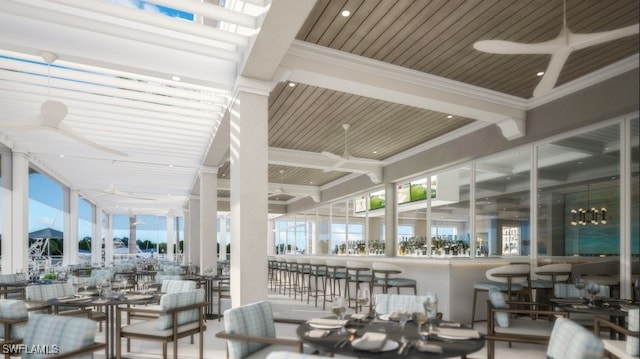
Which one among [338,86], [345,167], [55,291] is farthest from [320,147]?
[55,291]

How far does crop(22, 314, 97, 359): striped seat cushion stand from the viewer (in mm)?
2689

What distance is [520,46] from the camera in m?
3.34

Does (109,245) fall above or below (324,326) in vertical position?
below

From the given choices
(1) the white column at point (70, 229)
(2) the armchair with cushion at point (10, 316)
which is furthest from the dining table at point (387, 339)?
(1) the white column at point (70, 229)

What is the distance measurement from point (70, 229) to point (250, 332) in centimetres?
1395

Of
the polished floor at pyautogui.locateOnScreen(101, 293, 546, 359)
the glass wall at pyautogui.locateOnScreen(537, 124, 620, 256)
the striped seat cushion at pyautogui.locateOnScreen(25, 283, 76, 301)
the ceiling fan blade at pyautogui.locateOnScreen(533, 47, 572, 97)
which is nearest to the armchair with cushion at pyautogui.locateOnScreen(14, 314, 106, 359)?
the polished floor at pyautogui.locateOnScreen(101, 293, 546, 359)

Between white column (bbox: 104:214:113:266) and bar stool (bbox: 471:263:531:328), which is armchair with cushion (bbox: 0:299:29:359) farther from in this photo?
white column (bbox: 104:214:113:266)

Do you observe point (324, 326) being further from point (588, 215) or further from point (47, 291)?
point (588, 215)

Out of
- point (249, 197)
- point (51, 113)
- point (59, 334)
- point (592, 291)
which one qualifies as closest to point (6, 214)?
point (51, 113)

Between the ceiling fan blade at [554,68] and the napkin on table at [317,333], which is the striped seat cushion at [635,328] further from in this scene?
the ceiling fan blade at [554,68]

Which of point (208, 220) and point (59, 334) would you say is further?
point (208, 220)

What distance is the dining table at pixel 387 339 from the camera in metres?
2.22

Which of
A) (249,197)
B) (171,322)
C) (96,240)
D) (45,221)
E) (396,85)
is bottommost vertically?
(96,240)

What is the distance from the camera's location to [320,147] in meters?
9.91
